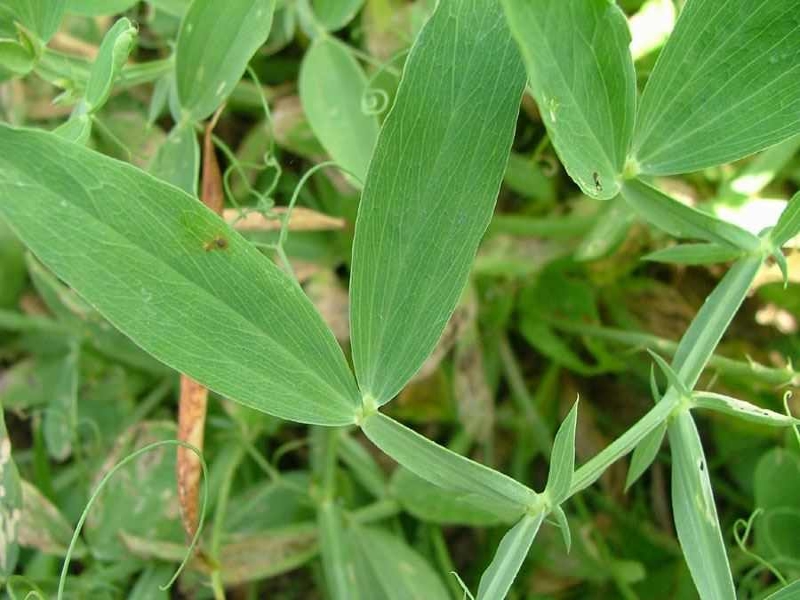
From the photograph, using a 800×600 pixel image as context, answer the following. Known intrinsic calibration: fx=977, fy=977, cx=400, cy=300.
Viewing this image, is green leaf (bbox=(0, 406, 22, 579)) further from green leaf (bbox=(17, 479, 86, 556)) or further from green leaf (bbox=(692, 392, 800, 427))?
green leaf (bbox=(692, 392, 800, 427))

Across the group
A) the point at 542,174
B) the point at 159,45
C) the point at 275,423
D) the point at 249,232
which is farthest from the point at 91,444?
the point at 542,174

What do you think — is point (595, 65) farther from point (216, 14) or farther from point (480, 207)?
point (216, 14)

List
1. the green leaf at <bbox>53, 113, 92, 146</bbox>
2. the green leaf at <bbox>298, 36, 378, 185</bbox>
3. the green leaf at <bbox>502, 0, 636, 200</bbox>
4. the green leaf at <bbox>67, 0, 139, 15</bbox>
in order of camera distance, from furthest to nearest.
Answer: the green leaf at <bbox>298, 36, 378, 185</bbox>
the green leaf at <bbox>67, 0, 139, 15</bbox>
the green leaf at <bbox>53, 113, 92, 146</bbox>
the green leaf at <bbox>502, 0, 636, 200</bbox>

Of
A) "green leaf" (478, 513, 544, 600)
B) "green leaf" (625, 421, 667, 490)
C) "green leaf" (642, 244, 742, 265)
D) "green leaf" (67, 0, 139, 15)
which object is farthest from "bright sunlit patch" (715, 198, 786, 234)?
"green leaf" (67, 0, 139, 15)

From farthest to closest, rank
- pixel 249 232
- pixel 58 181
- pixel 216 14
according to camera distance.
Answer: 1. pixel 249 232
2. pixel 216 14
3. pixel 58 181

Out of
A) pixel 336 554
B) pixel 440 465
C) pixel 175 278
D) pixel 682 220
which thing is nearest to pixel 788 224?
pixel 682 220

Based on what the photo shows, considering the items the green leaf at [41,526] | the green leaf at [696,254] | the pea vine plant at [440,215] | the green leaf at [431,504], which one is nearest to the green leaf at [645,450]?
the pea vine plant at [440,215]
